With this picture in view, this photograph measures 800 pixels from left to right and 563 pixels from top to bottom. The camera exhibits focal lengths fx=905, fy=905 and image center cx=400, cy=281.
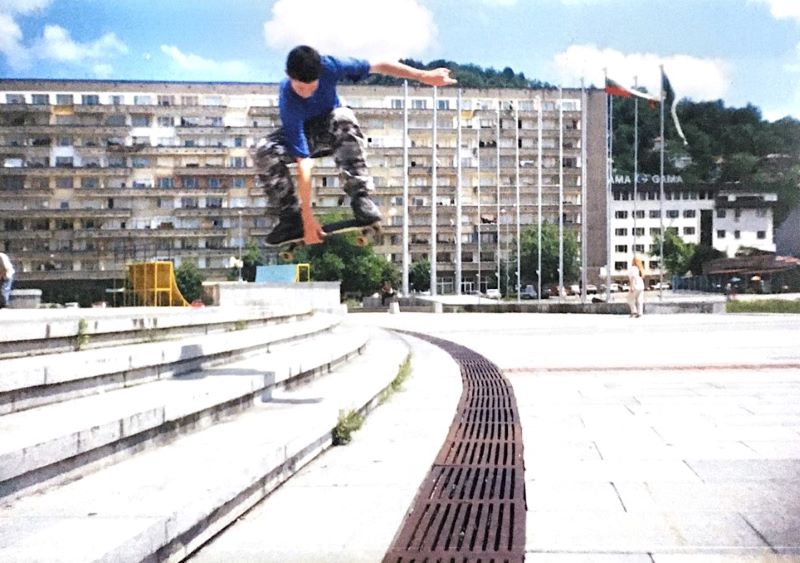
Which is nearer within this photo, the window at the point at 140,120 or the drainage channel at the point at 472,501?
the drainage channel at the point at 472,501

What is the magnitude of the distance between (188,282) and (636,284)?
23.6 m

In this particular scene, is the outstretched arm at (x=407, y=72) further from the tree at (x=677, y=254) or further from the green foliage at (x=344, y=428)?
the tree at (x=677, y=254)

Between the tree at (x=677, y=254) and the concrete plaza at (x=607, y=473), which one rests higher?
the tree at (x=677, y=254)

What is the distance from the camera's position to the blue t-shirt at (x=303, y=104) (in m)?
10.4

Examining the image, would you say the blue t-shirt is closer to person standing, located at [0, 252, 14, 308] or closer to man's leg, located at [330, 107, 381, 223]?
man's leg, located at [330, 107, 381, 223]

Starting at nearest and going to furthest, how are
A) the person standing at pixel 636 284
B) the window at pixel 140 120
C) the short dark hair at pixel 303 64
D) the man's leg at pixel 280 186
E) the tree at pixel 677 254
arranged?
1. the short dark hair at pixel 303 64
2. the man's leg at pixel 280 186
3. the person standing at pixel 636 284
4. the window at pixel 140 120
5. the tree at pixel 677 254

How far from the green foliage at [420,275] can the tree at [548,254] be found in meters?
13.3

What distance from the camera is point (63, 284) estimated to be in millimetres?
38125

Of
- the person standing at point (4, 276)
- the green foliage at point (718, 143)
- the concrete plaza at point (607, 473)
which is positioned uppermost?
the green foliage at point (718, 143)

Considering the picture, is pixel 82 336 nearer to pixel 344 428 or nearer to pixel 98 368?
pixel 98 368

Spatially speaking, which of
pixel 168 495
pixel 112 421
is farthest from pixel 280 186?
pixel 168 495

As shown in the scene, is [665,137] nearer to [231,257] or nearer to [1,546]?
[231,257]

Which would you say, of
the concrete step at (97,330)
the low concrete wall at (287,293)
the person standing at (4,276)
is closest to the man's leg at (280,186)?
the concrete step at (97,330)

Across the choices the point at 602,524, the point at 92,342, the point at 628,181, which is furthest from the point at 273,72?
the point at 628,181
